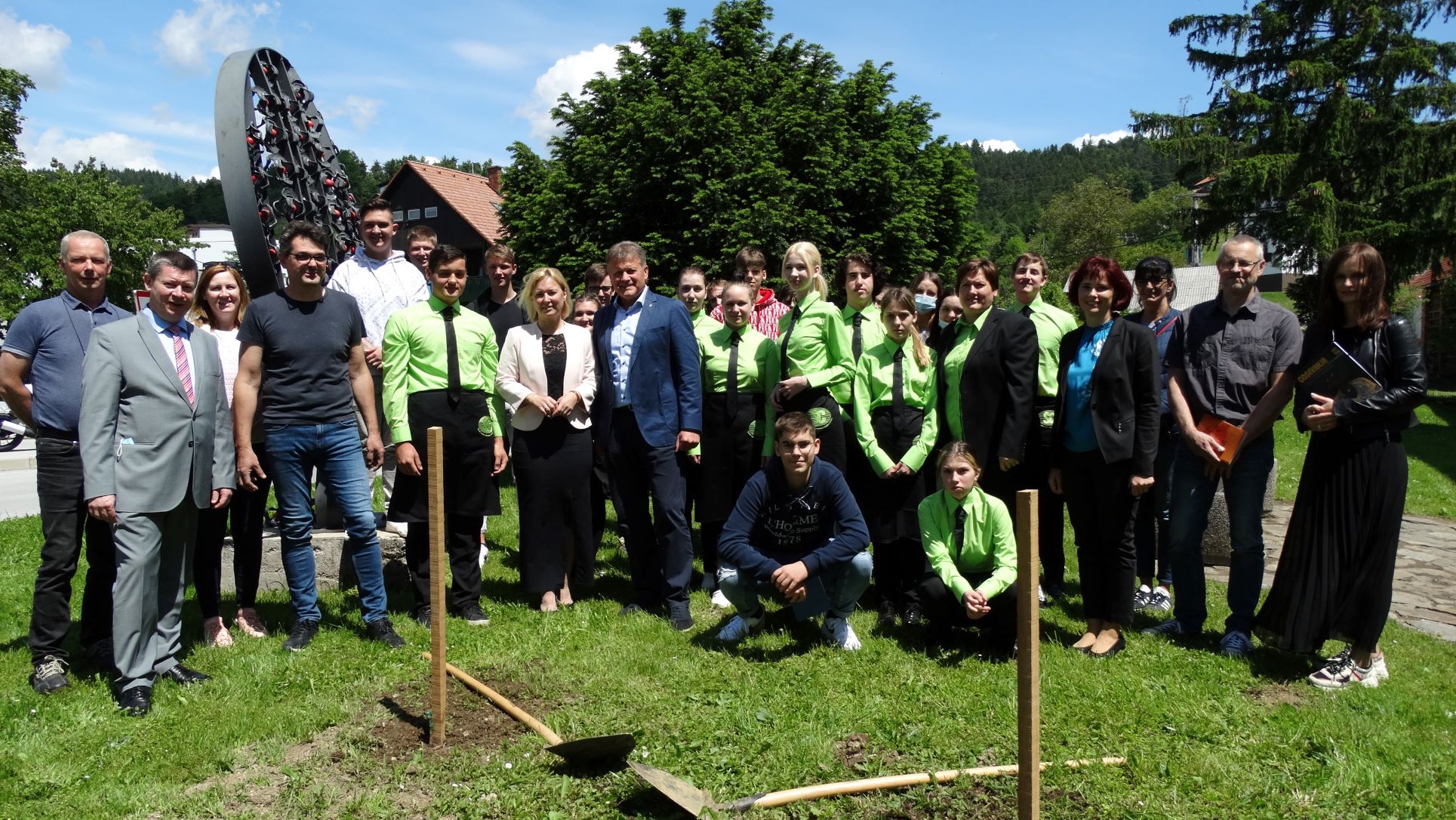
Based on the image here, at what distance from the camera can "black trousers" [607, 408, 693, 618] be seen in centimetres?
565

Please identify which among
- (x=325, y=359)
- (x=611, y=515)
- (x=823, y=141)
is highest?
(x=823, y=141)

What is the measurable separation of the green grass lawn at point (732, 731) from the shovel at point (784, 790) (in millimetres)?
43

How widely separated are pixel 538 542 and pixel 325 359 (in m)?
1.64

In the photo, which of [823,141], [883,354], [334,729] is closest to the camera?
[334,729]

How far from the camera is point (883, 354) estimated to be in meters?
5.67

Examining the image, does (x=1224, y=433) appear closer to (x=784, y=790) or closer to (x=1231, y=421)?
(x=1231, y=421)

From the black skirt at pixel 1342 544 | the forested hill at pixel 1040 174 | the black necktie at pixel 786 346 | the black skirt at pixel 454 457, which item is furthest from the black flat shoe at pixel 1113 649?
the forested hill at pixel 1040 174

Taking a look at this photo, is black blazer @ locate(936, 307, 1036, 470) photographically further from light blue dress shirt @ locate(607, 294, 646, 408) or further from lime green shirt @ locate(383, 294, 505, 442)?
lime green shirt @ locate(383, 294, 505, 442)

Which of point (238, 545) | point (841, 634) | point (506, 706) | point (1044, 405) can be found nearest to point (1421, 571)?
point (1044, 405)

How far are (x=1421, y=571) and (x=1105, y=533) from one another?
4.26 m

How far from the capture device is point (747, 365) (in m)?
5.94

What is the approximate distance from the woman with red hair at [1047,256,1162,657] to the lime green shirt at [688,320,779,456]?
69.2 inches

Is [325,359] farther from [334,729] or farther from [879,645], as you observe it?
[879,645]

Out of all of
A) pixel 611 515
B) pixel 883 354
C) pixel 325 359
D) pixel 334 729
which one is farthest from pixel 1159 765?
pixel 611 515
